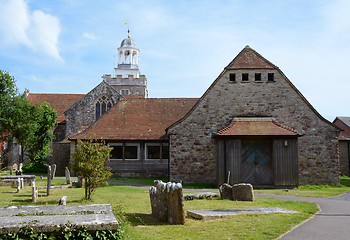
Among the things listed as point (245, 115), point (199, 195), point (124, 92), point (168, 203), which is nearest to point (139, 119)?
point (245, 115)

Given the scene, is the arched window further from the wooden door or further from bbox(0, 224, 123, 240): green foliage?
bbox(0, 224, 123, 240): green foliage

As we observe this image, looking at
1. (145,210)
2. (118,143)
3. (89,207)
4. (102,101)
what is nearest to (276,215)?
(145,210)

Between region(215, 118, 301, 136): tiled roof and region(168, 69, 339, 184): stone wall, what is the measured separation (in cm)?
73

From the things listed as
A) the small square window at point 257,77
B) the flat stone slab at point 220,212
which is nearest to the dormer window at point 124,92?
the small square window at point 257,77

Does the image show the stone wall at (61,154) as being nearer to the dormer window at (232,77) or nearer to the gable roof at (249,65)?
the gable roof at (249,65)

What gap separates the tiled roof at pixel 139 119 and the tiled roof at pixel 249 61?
8.88 meters

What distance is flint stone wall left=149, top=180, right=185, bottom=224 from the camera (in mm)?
9312

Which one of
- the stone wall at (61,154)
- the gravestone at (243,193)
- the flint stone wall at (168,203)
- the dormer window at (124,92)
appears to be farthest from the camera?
the dormer window at (124,92)

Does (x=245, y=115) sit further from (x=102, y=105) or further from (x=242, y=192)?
(x=102, y=105)

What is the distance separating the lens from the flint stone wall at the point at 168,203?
9312mm

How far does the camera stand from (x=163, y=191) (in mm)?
10219

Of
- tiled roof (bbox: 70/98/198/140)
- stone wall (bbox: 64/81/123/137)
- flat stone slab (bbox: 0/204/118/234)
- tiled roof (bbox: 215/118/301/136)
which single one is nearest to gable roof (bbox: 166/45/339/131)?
tiled roof (bbox: 215/118/301/136)

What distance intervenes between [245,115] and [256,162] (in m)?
3.33

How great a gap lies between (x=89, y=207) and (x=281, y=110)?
724 inches
